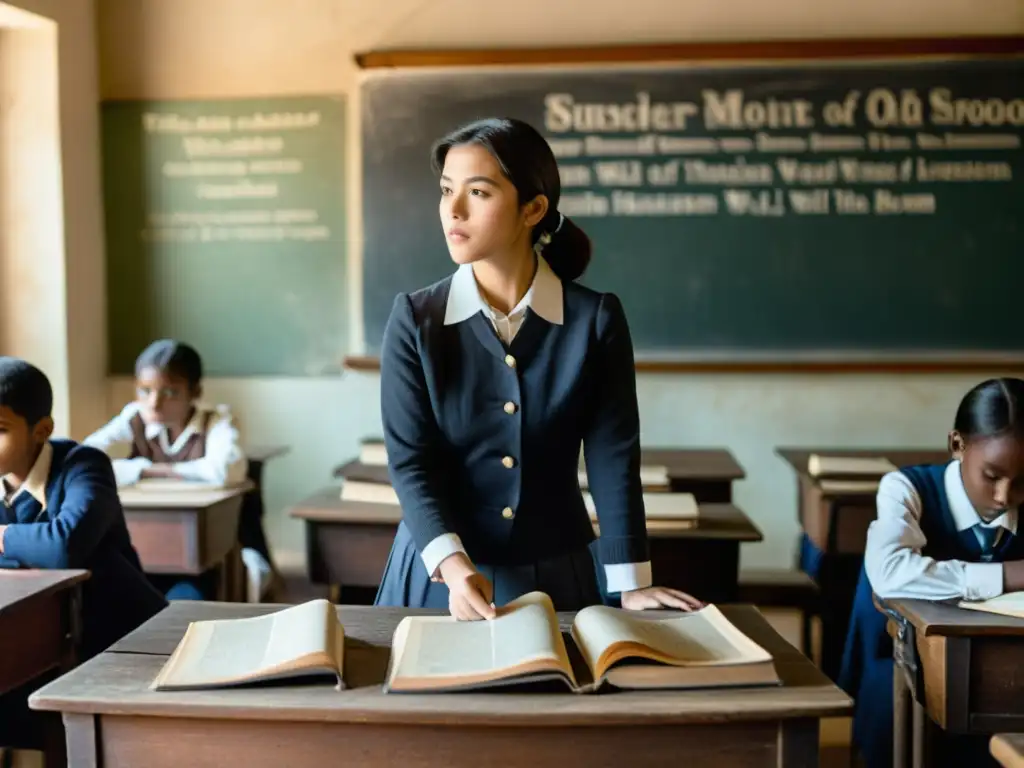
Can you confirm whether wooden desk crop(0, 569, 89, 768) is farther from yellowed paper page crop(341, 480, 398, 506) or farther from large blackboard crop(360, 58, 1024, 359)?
large blackboard crop(360, 58, 1024, 359)

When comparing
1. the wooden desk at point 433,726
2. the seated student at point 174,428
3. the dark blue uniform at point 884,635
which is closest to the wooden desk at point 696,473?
the seated student at point 174,428

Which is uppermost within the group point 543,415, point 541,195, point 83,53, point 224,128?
point 83,53

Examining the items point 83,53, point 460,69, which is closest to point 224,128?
point 83,53

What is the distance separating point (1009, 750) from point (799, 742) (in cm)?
20

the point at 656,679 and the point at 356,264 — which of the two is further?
the point at 356,264

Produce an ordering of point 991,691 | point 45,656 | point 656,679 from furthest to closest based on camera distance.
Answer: point 45,656, point 991,691, point 656,679

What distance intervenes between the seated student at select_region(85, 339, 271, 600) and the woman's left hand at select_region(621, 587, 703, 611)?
1.72 m

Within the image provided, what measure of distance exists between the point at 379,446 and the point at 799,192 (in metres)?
1.78

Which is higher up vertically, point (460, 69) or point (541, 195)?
point (460, 69)

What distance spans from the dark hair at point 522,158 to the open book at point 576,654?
541 mm

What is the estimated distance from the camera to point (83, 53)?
3598mm

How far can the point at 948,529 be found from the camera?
1.85 meters

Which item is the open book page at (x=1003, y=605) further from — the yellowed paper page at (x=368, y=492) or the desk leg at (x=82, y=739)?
the yellowed paper page at (x=368, y=492)

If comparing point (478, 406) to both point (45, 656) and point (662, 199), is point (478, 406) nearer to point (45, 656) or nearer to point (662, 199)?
point (45, 656)
